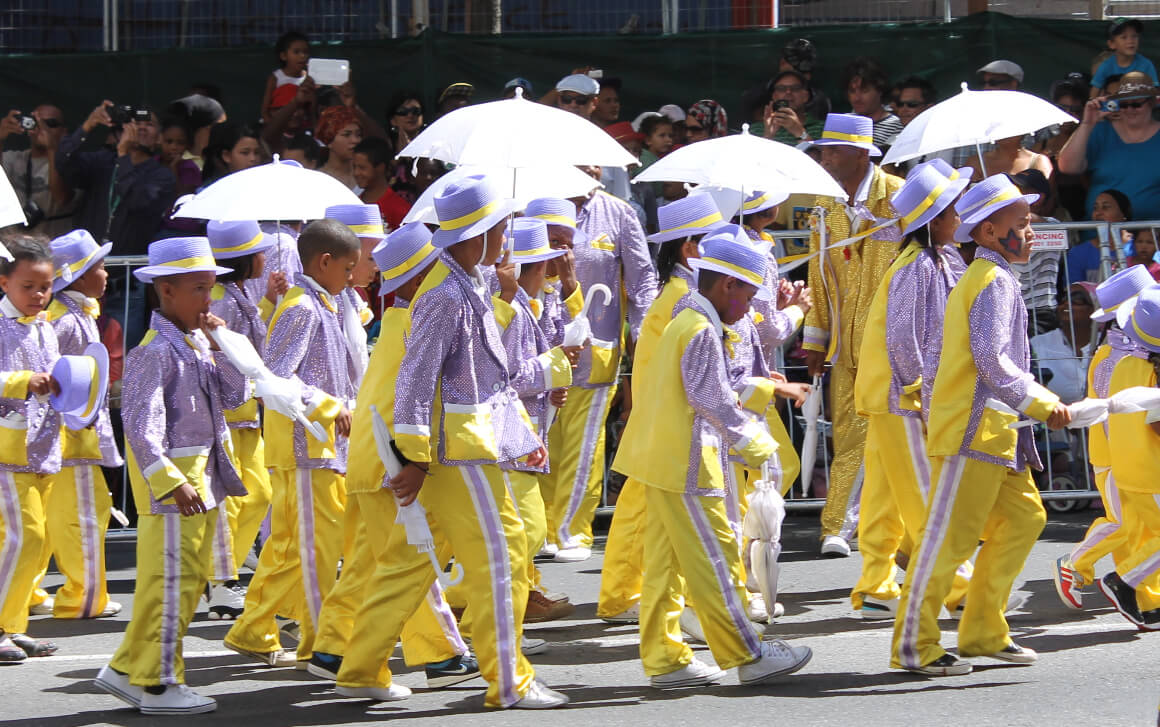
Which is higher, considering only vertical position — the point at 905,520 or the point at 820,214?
the point at 820,214

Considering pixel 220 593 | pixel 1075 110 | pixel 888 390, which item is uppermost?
pixel 1075 110

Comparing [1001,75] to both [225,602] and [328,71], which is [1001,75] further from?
[225,602]

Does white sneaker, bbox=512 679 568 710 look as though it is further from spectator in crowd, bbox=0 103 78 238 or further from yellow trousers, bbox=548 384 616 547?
spectator in crowd, bbox=0 103 78 238

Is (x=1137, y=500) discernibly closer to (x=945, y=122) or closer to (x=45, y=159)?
(x=945, y=122)

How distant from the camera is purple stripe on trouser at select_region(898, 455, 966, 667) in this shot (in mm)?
6926

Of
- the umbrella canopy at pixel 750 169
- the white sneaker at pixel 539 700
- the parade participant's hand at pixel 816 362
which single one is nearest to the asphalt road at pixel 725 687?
the white sneaker at pixel 539 700

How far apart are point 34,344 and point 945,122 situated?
189 inches

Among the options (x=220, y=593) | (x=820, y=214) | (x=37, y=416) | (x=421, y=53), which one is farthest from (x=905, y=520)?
(x=421, y=53)

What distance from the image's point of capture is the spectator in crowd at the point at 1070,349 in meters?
11.1

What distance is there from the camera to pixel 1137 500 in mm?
7914

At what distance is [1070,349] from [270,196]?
207 inches

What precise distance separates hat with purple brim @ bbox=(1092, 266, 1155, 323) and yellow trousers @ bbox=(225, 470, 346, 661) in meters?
3.63

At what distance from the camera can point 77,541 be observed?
8.59 metres

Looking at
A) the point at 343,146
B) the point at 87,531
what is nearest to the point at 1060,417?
the point at 87,531
